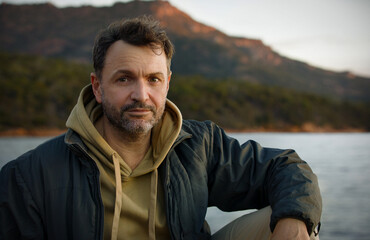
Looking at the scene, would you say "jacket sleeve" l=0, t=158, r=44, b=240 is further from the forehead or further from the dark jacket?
the forehead

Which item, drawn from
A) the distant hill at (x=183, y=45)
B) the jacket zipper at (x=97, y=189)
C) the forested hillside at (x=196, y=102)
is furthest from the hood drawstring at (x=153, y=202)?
the distant hill at (x=183, y=45)

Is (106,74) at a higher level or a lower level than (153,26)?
lower

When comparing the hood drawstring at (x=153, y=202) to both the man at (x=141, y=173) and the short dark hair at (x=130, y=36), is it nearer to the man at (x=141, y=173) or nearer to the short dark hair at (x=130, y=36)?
the man at (x=141, y=173)

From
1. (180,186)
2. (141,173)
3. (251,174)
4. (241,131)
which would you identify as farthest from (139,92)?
(241,131)

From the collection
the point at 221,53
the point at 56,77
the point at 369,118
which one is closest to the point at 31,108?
the point at 56,77

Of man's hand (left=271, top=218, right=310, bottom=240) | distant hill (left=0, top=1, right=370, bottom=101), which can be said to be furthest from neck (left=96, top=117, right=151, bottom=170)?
distant hill (left=0, top=1, right=370, bottom=101)

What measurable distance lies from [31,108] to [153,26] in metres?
24.3

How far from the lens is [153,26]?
2.13 metres

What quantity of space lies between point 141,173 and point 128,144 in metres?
0.22

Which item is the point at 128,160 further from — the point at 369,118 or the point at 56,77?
the point at 369,118

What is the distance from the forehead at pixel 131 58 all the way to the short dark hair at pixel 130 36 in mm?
25

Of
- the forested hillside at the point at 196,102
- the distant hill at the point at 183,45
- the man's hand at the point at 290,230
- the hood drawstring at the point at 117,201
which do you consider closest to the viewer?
the man's hand at the point at 290,230

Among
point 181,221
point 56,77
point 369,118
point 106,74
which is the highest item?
point 106,74

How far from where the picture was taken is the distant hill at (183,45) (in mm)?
57281
